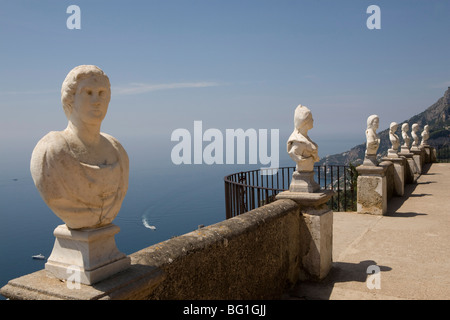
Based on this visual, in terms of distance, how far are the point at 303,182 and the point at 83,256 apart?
11.6ft

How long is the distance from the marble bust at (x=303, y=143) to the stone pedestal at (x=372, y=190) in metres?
4.30

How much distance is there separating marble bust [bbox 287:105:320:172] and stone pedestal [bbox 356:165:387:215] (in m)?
4.30

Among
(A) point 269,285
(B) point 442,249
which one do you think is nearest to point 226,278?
(A) point 269,285

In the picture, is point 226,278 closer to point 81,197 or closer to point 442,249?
point 81,197

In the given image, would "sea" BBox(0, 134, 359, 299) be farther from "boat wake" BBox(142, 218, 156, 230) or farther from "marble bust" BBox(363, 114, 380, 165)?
"marble bust" BBox(363, 114, 380, 165)

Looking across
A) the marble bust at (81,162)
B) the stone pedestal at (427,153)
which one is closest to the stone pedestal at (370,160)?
the marble bust at (81,162)

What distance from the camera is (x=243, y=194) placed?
711cm

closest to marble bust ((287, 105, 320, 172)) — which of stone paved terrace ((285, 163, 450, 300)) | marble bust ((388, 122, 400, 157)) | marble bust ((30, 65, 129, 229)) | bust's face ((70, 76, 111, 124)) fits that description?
stone paved terrace ((285, 163, 450, 300))

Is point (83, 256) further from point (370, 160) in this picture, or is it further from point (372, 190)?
point (370, 160)

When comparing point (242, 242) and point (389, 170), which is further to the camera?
point (389, 170)

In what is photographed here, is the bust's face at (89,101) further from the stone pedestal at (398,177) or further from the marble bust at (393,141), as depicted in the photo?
the marble bust at (393,141)

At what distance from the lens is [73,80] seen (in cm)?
201

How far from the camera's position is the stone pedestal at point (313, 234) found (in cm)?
482

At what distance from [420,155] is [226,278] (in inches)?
593
